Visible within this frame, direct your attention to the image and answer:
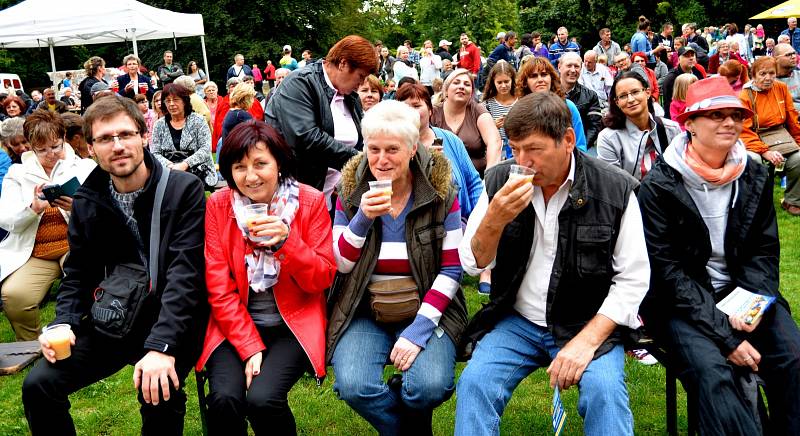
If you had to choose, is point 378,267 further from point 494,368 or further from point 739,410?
point 739,410

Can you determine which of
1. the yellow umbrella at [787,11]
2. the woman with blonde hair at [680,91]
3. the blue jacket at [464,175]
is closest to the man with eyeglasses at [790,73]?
the woman with blonde hair at [680,91]

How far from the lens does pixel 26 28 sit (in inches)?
693

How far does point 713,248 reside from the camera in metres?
3.12

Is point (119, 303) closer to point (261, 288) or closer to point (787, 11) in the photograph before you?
point (261, 288)

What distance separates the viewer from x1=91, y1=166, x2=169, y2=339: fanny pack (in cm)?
307

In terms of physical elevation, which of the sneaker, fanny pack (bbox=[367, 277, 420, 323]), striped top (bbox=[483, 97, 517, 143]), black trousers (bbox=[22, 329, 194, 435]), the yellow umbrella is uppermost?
the yellow umbrella

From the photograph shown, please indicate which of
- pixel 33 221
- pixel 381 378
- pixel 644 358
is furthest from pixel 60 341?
pixel 644 358

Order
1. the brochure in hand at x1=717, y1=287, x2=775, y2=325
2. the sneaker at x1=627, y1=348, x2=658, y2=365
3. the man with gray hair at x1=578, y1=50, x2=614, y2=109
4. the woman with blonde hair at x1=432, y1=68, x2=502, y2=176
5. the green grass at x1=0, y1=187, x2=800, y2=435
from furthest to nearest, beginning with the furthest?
the man with gray hair at x1=578, y1=50, x2=614, y2=109 < the woman with blonde hair at x1=432, y1=68, x2=502, y2=176 < the sneaker at x1=627, y1=348, x2=658, y2=365 < the green grass at x1=0, y1=187, x2=800, y2=435 < the brochure in hand at x1=717, y1=287, x2=775, y2=325

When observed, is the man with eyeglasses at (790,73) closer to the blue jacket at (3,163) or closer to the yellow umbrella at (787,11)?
the blue jacket at (3,163)

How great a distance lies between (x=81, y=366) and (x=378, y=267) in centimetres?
145

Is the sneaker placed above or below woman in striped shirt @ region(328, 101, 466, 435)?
below

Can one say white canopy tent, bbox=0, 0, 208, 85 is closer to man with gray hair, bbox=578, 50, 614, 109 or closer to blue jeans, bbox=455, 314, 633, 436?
man with gray hair, bbox=578, 50, 614, 109

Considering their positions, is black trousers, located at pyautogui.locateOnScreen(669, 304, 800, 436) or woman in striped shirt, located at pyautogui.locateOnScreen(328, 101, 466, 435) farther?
woman in striped shirt, located at pyautogui.locateOnScreen(328, 101, 466, 435)

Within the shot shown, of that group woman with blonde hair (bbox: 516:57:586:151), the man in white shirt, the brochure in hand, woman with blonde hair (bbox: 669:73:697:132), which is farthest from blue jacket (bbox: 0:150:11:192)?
woman with blonde hair (bbox: 669:73:697:132)
